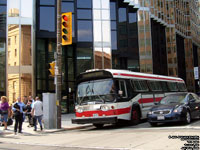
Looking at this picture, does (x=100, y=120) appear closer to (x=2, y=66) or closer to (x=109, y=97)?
(x=109, y=97)

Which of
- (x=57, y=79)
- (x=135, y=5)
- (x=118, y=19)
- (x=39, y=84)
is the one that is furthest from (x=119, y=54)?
(x=57, y=79)

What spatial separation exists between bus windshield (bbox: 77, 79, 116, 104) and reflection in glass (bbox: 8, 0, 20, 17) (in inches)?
500

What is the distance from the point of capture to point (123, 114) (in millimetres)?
13430

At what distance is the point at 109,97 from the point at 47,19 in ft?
48.9

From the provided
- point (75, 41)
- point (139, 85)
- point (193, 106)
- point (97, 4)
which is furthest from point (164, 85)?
point (97, 4)

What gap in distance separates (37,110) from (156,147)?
7981 mm

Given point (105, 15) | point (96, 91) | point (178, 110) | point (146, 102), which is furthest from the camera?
point (105, 15)

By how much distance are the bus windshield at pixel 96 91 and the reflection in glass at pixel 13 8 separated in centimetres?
1270

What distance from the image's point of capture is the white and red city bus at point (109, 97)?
1298 centimetres

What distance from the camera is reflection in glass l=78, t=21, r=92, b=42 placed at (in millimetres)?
27031

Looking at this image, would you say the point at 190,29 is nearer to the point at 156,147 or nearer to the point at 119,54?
the point at 119,54

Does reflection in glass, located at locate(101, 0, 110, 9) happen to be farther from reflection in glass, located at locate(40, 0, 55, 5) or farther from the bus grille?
the bus grille

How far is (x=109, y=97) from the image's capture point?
13031 mm

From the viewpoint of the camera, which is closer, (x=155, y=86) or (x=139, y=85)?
(x=139, y=85)
